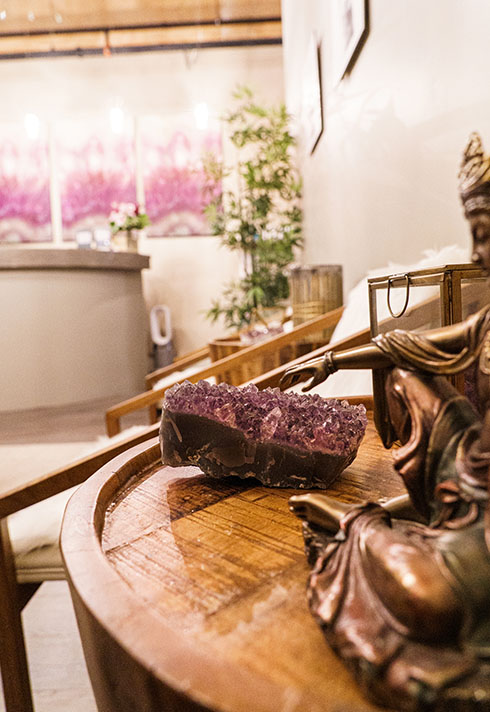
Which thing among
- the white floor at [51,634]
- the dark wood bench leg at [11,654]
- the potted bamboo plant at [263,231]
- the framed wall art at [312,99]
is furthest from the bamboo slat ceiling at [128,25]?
the dark wood bench leg at [11,654]

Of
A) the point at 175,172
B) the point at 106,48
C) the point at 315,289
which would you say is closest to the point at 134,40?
the point at 106,48

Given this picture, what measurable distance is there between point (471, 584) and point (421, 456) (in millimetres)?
Result: 88

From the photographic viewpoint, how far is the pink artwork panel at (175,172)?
6336 mm

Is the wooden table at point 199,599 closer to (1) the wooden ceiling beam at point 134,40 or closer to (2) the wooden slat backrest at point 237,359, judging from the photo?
(2) the wooden slat backrest at point 237,359

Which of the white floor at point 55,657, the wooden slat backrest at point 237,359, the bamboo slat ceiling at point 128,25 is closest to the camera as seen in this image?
the white floor at point 55,657

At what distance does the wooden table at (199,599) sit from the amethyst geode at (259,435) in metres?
0.03

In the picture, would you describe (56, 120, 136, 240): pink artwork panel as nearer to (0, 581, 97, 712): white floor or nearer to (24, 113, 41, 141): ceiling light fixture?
(24, 113, 41, 141): ceiling light fixture

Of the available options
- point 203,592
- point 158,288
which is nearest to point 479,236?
point 203,592

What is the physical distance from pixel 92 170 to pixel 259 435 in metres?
6.42

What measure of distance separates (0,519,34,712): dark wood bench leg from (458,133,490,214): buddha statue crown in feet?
3.04

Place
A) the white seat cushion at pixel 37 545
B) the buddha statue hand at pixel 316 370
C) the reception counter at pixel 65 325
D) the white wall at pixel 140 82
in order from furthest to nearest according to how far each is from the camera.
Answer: the white wall at pixel 140 82
the reception counter at pixel 65 325
the white seat cushion at pixel 37 545
the buddha statue hand at pixel 316 370

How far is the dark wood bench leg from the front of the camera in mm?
923

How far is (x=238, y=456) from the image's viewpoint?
25.1 inches

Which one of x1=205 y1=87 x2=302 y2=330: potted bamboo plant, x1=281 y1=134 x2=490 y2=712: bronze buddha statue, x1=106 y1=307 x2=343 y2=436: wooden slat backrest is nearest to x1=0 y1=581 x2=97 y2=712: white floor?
x1=106 y1=307 x2=343 y2=436: wooden slat backrest
